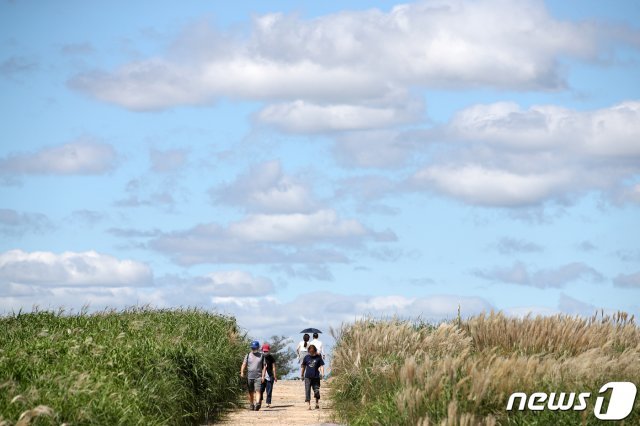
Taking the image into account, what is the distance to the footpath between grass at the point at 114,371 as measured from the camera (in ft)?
43.3

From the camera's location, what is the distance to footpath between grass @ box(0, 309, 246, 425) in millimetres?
13188

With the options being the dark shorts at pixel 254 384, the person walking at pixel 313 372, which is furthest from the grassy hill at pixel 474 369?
the dark shorts at pixel 254 384

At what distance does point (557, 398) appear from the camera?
1423 centimetres

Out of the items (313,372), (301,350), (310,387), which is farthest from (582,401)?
(301,350)

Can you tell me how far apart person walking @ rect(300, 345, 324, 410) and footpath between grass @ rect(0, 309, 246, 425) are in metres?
1.93

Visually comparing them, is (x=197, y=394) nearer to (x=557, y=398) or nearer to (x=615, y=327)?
(x=557, y=398)

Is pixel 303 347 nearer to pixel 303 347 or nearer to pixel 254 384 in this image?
pixel 303 347

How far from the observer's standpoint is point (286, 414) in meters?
21.7

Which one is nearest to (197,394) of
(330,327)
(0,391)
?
(330,327)

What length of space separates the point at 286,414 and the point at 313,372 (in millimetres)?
1282

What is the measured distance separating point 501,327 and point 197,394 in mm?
7523

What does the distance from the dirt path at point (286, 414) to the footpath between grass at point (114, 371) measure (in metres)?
0.57

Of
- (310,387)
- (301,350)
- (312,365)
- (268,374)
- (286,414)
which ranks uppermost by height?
(301,350)

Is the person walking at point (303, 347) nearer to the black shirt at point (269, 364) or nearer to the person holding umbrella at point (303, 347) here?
the person holding umbrella at point (303, 347)
